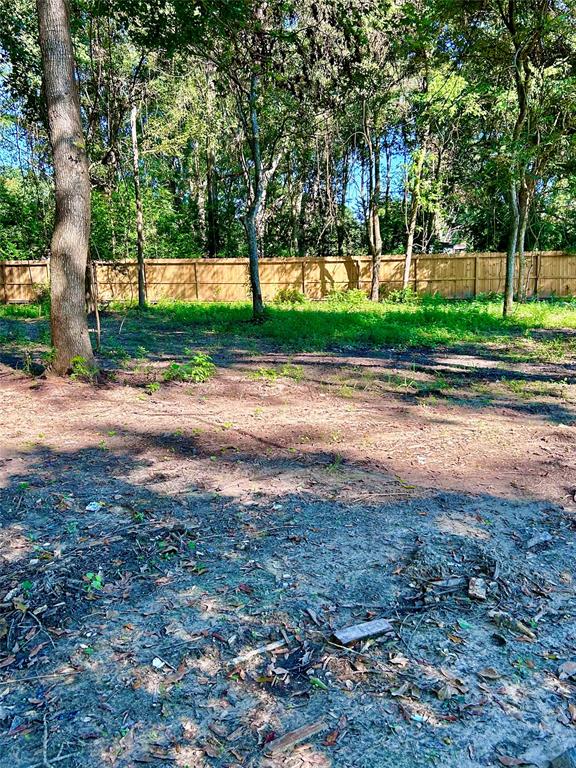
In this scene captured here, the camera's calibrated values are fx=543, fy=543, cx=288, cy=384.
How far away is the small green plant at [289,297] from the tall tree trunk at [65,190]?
1327cm

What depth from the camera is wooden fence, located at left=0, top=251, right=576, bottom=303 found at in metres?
20.3

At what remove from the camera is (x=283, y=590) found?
2281 millimetres

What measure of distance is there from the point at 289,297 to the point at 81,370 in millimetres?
14086

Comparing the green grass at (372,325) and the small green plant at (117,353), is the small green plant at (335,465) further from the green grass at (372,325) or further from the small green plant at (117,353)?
the green grass at (372,325)

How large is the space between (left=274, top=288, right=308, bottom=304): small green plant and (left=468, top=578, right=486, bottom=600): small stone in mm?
16904

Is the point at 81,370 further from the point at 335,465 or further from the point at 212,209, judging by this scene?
the point at 212,209

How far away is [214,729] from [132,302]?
58.1ft

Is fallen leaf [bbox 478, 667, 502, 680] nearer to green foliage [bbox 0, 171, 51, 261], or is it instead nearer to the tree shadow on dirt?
the tree shadow on dirt

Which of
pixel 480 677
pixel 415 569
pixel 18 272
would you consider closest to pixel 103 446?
pixel 415 569

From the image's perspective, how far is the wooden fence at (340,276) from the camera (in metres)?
20.3

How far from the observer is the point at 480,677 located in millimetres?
1814

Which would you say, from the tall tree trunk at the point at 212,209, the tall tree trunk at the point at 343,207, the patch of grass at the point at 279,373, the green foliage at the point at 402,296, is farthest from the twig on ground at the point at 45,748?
the tall tree trunk at the point at 343,207

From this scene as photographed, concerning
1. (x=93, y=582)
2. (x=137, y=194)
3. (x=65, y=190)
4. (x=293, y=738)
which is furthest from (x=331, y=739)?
(x=137, y=194)

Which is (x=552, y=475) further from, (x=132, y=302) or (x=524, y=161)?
(x=132, y=302)
